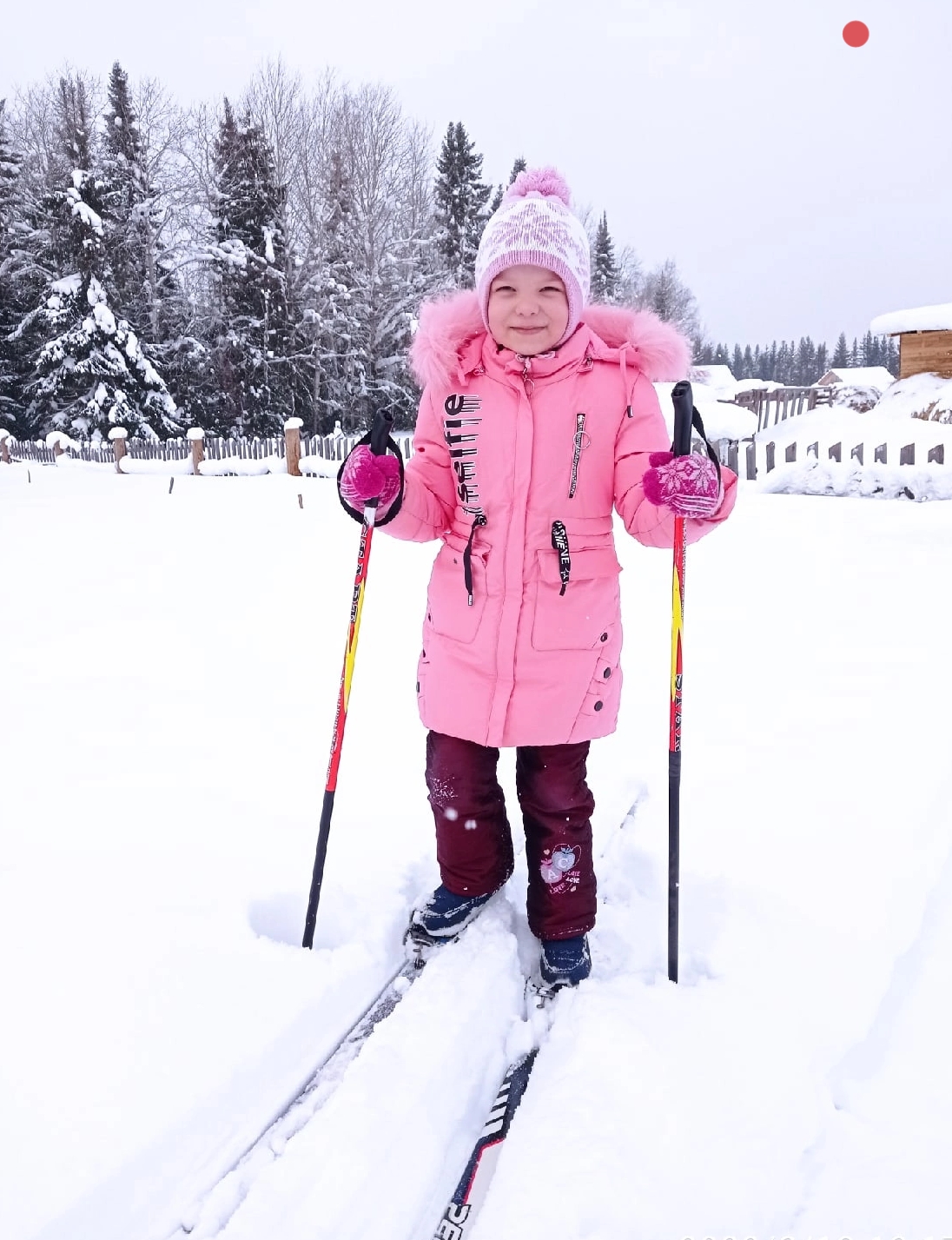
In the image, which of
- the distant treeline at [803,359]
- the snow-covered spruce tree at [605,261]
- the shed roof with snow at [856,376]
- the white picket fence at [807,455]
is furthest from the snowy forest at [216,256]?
the distant treeline at [803,359]

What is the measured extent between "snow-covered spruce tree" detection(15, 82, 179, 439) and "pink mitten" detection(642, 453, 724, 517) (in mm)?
24858

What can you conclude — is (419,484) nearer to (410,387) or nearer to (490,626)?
(490,626)

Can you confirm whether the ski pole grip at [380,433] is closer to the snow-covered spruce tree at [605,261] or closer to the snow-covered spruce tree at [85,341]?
the snow-covered spruce tree at [85,341]

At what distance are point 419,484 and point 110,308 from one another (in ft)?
84.5

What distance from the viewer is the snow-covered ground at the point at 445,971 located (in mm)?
1462

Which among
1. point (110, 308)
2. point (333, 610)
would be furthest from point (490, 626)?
point (110, 308)

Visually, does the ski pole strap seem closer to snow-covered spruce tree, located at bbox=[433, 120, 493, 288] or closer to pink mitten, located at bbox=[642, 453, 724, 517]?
pink mitten, located at bbox=[642, 453, 724, 517]

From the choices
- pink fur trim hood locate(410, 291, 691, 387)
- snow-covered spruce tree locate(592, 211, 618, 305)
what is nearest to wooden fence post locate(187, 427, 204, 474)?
pink fur trim hood locate(410, 291, 691, 387)

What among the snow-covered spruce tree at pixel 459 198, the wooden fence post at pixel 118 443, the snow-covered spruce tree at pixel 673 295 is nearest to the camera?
the wooden fence post at pixel 118 443

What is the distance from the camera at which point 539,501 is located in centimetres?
192

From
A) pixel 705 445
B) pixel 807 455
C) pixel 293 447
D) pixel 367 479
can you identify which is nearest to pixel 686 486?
pixel 705 445

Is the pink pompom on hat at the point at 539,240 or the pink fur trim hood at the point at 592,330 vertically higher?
the pink pompom on hat at the point at 539,240

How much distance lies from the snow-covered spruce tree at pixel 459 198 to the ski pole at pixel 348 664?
27512 millimetres

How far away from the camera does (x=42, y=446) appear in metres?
22.2
